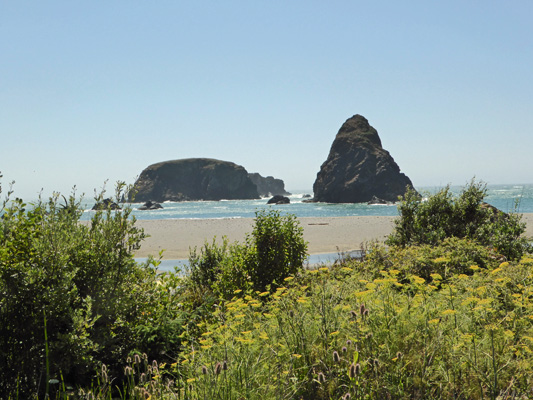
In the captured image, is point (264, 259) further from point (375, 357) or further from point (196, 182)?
point (196, 182)

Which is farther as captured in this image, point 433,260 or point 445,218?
point 445,218

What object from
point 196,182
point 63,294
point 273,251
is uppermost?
point 196,182

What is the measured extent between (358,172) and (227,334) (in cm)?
11586

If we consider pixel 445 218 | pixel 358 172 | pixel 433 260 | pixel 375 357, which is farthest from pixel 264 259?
pixel 358 172

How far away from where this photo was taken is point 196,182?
16350 centimetres

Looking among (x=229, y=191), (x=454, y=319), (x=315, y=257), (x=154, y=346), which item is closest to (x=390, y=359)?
(x=454, y=319)

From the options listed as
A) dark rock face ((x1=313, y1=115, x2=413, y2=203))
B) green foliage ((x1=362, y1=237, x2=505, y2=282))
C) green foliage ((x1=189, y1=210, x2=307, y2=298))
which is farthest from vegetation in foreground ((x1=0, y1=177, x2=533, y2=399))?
dark rock face ((x1=313, y1=115, x2=413, y2=203))

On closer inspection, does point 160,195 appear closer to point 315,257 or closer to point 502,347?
point 315,257

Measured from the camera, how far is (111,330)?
189 inches

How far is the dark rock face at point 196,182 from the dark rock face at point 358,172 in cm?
4057

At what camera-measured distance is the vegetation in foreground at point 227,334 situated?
312 cm

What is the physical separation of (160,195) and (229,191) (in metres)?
25.4

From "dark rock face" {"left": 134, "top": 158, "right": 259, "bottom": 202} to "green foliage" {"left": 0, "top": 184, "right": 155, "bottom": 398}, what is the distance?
6049 inches

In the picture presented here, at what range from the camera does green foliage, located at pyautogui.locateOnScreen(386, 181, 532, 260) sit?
994 cm
